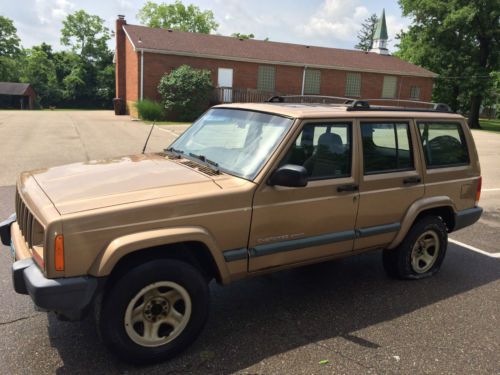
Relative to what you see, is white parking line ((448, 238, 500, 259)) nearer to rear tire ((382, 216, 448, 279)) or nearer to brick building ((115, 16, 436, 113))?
rear tire ((382, 216, 448, 279))

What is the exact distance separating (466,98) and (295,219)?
143 ft

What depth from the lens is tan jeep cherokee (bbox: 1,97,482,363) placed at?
2795 mm

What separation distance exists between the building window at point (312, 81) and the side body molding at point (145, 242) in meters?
31.7

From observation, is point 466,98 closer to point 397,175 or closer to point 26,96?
point 397,175

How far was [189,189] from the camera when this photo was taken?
316cm

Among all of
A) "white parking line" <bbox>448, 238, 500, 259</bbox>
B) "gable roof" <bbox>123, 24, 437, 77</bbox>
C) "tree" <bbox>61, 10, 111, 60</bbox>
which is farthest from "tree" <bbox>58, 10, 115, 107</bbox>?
"white parking line" <bbox>448, 238, 500, 259</bbox>

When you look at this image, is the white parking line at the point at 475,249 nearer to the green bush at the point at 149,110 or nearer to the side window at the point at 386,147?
the side window at the point at 386,147

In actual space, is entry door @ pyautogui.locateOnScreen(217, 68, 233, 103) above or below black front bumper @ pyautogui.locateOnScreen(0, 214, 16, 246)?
above

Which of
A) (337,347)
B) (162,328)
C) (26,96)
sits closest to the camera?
(162,328)

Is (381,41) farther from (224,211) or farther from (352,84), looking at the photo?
(224,211)

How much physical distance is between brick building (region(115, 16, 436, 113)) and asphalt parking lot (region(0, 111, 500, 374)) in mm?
25127

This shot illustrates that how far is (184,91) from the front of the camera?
1028 inches

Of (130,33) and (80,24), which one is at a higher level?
(80,24)

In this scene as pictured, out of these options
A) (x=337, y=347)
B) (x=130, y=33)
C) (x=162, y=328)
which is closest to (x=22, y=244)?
(x=162, y=328)
